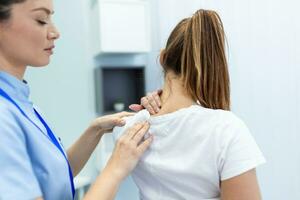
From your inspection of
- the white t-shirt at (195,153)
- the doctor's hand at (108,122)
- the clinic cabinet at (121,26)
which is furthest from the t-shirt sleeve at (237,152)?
the clinic cabinet at (121,26)

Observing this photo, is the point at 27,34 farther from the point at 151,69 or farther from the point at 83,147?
the point at 151,69

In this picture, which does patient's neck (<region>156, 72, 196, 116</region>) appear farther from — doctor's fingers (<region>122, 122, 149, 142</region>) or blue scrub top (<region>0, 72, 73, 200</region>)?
blue scrub top (<region>0, 72, 73, 200</region>)

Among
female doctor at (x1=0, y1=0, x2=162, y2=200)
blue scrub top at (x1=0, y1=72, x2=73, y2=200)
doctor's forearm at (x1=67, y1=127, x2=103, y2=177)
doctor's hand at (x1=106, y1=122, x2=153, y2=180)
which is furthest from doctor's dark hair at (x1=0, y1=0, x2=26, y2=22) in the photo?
doctor's forearm at (x1=67, y1=127, x2=103, y2=177)

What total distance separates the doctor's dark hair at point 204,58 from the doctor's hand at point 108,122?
0.92ft

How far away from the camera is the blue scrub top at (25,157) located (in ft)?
2.45

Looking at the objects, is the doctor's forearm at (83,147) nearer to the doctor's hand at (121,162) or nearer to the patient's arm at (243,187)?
the doctor's hand at (121,162)

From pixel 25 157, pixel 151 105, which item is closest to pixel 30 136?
pixel 25 157

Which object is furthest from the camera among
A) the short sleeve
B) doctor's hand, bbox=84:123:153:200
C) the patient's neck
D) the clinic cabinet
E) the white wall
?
the clinic cabinet

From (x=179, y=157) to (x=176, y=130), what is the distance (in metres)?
0.07

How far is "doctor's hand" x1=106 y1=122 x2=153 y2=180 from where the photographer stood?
3.01 ft

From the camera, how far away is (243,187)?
2.92ft

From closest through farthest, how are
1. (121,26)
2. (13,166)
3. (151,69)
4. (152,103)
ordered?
(13,166)
(152,103)
(121,26)
(151,69)

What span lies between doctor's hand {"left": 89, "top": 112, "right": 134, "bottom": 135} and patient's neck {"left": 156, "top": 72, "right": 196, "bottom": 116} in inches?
7.0

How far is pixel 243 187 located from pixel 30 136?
0.54m
